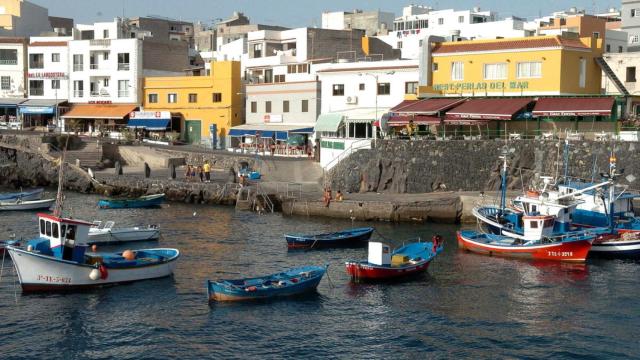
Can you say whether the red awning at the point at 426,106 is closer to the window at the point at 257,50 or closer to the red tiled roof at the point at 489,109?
the red tiled roof at the point at 489,109

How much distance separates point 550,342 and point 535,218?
50.6 feet

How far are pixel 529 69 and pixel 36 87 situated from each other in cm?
5291

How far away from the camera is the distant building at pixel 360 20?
115062 millimetres

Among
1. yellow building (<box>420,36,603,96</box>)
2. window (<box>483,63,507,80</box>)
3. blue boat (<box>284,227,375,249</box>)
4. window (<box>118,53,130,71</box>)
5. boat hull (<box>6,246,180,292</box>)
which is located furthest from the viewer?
window (<box>118,53,130,71</box>)

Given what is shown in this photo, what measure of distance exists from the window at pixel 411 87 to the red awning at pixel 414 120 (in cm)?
485

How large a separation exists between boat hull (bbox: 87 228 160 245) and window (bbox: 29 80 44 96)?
1828 inches

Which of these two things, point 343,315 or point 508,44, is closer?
point 343,315

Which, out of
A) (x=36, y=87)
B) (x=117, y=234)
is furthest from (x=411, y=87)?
(x=36, y=87)

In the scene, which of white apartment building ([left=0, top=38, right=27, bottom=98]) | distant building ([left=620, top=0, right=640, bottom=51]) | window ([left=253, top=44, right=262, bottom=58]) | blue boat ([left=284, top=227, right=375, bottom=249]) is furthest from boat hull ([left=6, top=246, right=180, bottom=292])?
distant building ([left=620, top=0, right=640, bottom=51])

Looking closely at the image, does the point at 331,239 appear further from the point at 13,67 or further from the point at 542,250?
the point at 13,67

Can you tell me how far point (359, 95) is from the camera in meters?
71.0

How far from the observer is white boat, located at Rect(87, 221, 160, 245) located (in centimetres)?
4788

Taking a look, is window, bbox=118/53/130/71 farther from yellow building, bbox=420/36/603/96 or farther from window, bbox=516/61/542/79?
window, bbox=516/61/542/79

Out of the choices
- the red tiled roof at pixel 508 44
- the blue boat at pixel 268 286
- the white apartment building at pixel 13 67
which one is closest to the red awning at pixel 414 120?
the red tiled roof at pixel 508 44
